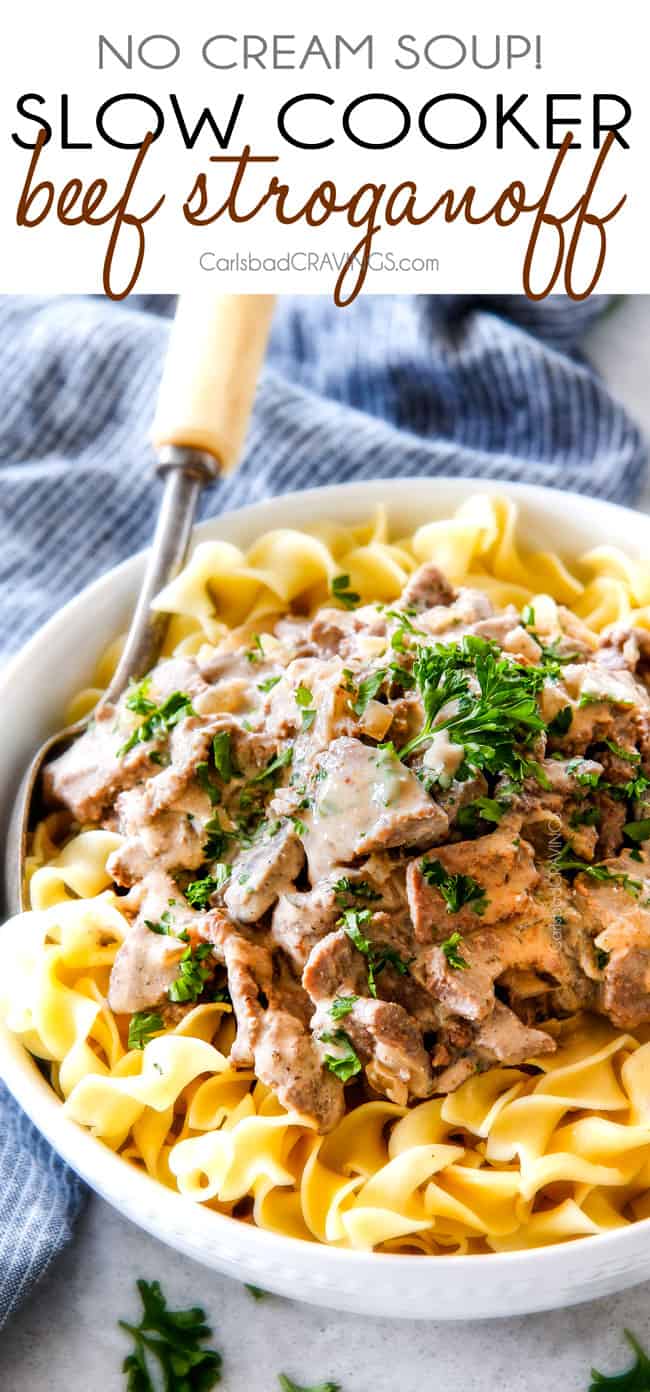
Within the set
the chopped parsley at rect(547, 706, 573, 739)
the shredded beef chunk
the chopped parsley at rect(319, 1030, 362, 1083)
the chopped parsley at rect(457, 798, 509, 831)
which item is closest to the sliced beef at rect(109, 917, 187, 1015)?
the shredded beef chunk

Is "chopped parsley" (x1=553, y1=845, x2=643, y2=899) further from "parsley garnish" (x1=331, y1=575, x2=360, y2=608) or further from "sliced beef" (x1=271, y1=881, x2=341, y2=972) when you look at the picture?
"parsley garnish" (x1=331, y1=575, x2=360, y2=608)

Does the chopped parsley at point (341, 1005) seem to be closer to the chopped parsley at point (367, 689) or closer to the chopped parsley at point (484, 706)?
the chopped parsley at point (484, 706)

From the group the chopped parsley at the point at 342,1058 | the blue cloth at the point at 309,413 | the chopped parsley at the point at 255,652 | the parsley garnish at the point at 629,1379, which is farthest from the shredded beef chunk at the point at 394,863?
the blue cloth at the point at 309,413

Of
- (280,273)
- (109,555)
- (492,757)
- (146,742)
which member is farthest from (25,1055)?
(280,273)

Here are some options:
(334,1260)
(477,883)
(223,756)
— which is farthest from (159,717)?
(334,1260)

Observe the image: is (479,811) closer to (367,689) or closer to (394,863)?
(394,863)

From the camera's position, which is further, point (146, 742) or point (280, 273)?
point (280, 273)

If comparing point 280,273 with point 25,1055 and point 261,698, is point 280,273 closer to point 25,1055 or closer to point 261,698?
point 261,698
